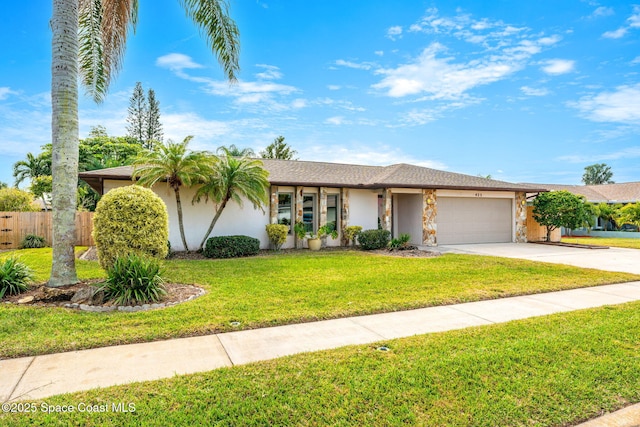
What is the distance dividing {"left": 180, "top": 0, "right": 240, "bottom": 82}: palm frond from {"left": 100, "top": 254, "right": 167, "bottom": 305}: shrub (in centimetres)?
564

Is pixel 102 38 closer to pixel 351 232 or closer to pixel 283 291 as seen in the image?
pixel 283 291

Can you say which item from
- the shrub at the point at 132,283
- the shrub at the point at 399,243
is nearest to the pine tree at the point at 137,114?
the shrub at the point at 399,243

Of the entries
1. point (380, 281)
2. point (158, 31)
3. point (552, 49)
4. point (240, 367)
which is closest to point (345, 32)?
point (158, 31)

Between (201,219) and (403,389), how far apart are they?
40.2ft

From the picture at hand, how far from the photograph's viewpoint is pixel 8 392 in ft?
10.5

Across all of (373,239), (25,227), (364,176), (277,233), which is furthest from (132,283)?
(25,227)

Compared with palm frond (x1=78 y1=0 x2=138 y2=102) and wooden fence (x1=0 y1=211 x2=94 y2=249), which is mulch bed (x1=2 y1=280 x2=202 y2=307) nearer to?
palm frond (x1=78 y1=0 x2=138 y2=102)

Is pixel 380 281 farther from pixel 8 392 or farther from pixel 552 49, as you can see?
pixel 552 49

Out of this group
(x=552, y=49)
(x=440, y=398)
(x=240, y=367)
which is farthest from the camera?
(x=552, y=49)

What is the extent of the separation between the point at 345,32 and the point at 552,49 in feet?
25.9

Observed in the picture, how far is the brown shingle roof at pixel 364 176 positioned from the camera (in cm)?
1520

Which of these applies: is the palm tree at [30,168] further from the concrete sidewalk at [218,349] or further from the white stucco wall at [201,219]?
the concrete sidewalk at [218,349]

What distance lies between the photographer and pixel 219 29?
9062 mm

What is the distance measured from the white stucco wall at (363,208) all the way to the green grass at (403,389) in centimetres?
1211
